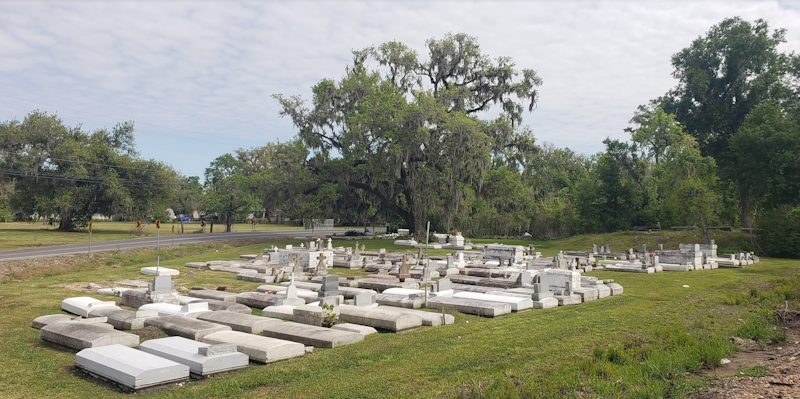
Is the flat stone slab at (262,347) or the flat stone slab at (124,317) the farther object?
the flat stone slab at (124,317)

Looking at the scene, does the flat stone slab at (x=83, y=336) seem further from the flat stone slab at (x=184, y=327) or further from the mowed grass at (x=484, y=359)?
the flat stone slab at (x=184, y=327)

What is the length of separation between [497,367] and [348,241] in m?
28.3

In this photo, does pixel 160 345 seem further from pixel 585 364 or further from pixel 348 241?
pixel 348 241

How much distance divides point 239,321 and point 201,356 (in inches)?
90.2

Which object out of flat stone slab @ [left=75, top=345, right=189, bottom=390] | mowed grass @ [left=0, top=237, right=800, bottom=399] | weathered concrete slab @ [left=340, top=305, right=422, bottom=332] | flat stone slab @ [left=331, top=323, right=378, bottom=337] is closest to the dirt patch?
mowed grass @ [left=0, top=237, right=800, bottom=399]

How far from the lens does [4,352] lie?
22.9 ft

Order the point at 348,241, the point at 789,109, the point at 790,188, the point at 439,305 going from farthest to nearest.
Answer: the point at 348,241 < the point at 789,109 < the point at 790,188 < the point at 439,305

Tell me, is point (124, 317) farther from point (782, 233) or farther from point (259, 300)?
point (782, 233)

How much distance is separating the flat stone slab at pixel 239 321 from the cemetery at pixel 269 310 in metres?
0.02

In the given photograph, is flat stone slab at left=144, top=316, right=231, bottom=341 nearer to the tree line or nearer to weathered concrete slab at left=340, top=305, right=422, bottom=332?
weathered concrete slab at left=340, top=305, right=422, bottom=332

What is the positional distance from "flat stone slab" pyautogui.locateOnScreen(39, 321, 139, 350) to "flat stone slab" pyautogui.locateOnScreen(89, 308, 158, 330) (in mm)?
969

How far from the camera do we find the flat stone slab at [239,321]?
827 centimetres

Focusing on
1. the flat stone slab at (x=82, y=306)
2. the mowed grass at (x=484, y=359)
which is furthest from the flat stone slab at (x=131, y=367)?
the flat stone slab at (x=82, y=306)

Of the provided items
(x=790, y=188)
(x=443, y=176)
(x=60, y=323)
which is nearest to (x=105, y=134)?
(x=443, y=176)
